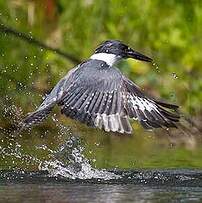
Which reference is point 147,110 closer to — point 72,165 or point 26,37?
point 72,165

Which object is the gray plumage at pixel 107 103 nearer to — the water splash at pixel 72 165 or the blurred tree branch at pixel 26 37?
the water splash at pixel 72 165

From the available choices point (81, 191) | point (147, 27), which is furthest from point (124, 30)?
point (81, 191)

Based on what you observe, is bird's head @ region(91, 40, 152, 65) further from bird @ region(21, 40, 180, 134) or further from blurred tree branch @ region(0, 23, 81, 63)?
blurred tree branch @ region(0, 23, 81, 63)

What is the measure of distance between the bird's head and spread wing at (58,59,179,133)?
0.52 metres

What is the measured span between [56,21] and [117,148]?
1933mm

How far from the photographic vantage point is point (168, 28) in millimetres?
10070

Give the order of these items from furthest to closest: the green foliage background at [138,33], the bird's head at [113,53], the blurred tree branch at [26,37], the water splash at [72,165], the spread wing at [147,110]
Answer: the green foliage background at [138,33], the blurred tree branch at [26,37], the bird's head at [113,53], the water splash at [72,165], the spread wing at [147,110]

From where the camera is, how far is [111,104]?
22.1ft

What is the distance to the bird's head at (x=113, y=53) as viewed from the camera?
7.54 metres

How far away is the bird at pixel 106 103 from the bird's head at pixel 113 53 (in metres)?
0.36

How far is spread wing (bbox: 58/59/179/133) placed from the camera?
6684 millimetres

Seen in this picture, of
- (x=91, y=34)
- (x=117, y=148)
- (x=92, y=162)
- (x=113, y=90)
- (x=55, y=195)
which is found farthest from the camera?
(x=91, y=34)

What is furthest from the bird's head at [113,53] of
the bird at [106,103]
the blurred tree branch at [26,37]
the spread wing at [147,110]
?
the blurred tree branch at [26,37]

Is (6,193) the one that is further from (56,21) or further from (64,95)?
(56,21)
